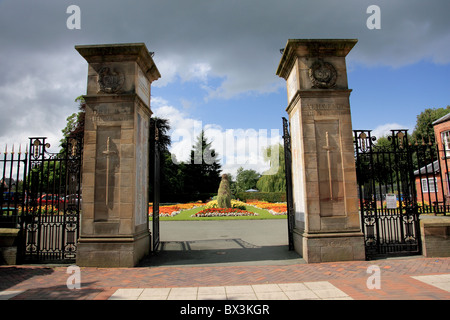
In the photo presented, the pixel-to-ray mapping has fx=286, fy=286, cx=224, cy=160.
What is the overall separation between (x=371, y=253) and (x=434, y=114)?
48762mm

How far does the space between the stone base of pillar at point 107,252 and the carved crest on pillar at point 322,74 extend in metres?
6.32

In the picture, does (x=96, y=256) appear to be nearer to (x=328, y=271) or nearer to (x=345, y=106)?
(x=328, y=271)

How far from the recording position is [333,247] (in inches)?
284

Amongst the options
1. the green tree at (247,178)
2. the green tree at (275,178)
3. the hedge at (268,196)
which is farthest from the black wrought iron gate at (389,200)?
the green tree at (247,178)

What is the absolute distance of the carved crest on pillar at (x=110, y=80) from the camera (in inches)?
297

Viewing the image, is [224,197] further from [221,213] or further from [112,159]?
[112,159]

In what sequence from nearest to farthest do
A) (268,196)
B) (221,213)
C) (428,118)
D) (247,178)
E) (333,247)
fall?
(333,247), (221,213), (268,196), (428,118), (247,178)

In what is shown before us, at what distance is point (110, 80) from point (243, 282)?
5.99m

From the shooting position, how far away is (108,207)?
7.28 metres

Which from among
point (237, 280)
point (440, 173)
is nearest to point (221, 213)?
point (440, 173)

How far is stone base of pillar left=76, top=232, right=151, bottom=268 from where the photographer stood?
7.02 meters

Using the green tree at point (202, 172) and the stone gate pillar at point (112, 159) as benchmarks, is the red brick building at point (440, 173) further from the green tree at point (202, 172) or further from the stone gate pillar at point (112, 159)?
the green tree at point (202, 172)

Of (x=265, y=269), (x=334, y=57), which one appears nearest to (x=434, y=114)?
(x=334, y=57)
